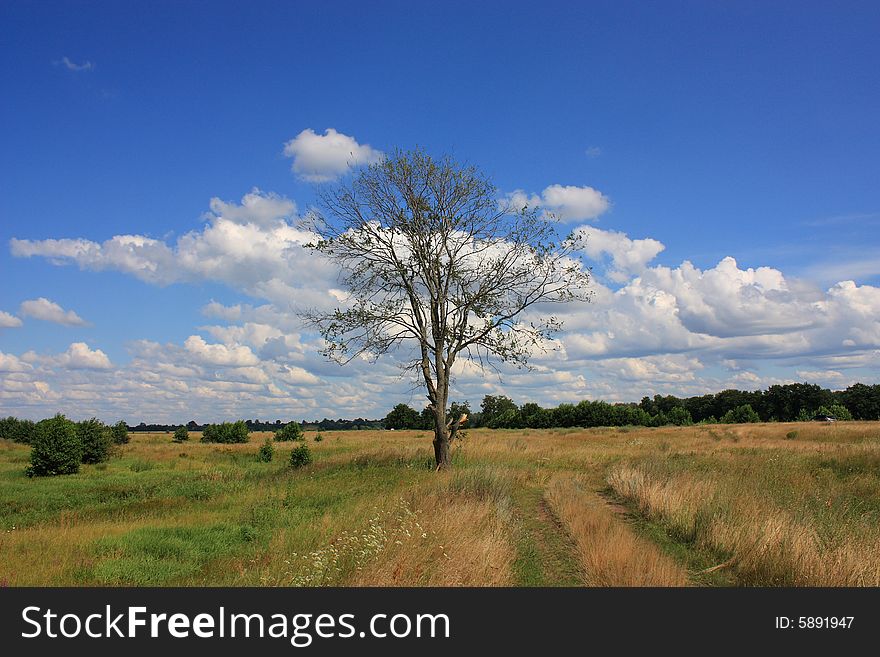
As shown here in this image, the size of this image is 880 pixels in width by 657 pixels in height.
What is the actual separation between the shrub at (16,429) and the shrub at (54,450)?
41452mm

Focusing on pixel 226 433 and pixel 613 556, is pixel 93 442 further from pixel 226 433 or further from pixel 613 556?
pixel 613 556

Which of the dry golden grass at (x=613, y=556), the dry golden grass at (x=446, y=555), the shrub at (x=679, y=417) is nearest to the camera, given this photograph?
the dry golden grass at (x=446, y=555)

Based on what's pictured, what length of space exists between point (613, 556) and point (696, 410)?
140 m

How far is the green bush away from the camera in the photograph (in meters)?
65.9

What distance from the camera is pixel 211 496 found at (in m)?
21.0

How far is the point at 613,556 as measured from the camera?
851cm

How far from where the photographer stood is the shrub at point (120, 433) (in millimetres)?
53156

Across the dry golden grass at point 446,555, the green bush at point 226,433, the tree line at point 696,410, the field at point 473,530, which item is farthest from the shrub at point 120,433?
the tree line at point 696,410

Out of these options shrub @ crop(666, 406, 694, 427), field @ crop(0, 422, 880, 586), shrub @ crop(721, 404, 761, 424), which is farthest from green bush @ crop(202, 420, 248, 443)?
shrub @ crop(721, 404, 761, 424)

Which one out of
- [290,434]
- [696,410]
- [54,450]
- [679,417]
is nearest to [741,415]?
[679,417]

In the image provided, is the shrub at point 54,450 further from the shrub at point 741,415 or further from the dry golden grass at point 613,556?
the shrub at point 741,415

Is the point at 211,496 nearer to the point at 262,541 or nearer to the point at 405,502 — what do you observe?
the point at 262,541

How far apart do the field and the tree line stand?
91.4m
